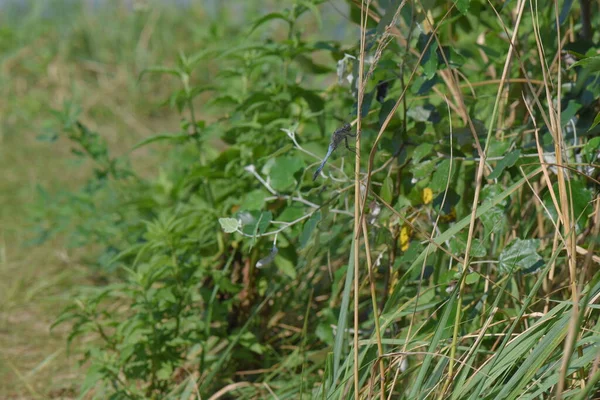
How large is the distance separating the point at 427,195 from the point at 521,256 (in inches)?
11.7

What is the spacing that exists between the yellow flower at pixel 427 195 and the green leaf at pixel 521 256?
257 millimetres

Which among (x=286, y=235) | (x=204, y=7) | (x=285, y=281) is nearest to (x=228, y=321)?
(x=285, y=281)

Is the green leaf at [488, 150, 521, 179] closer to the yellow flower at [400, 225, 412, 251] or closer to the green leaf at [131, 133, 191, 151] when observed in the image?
the yellow flower at [400, 225, 412, 251]

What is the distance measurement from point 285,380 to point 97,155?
95cm

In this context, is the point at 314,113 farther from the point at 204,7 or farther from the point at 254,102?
the point at 204,7

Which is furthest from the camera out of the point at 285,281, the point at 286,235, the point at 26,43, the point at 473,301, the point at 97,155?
the point at 26,43

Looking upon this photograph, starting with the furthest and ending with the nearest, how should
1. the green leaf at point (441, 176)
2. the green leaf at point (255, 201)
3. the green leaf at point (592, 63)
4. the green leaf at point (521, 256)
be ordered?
1. the green leaf at point (255, 201)
2. the green leaf at point (441, 176)
3. the green leaf at point (521, 256)
4. the green leaf at point (592, 63)

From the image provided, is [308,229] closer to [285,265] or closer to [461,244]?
[461,244]

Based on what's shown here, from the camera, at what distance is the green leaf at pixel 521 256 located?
4.76ft

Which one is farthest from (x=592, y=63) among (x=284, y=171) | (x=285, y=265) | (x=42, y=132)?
(x=42, y=132)

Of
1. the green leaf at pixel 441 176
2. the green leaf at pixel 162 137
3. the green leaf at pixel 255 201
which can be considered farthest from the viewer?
the green leaf at pixel 162 137

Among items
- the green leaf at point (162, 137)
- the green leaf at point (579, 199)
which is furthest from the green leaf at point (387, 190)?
the green leaf at point (162, 137)

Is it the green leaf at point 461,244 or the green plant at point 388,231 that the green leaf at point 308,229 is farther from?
the green leaf at point 461,244

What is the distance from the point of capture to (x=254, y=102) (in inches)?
79.4
